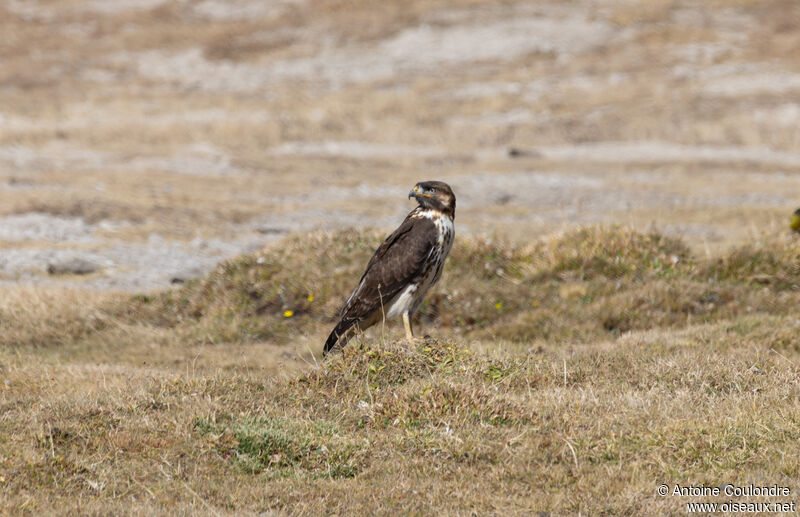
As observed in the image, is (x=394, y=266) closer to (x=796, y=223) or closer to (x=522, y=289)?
(x=522, y=289)

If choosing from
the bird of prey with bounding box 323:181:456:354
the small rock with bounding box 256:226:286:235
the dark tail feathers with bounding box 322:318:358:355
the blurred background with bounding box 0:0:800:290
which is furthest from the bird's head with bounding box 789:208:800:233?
the small rock with bounding box 256:226:286:235

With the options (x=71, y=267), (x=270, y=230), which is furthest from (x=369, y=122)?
(x=71, y=267)

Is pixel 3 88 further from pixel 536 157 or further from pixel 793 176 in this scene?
pixel 793 176

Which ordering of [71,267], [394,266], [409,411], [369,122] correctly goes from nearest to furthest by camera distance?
[409,411] → [394,266] → [71,267] → [369,122]

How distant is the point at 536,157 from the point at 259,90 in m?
A: 21.4

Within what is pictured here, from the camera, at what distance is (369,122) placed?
44.9 metres

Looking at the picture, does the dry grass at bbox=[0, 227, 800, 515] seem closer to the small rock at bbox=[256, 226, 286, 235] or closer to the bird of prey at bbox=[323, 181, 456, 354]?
the bird of prey at bbox=[323, 181, 456, 354]

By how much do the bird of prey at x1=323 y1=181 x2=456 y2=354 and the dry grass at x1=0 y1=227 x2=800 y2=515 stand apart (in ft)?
2.49

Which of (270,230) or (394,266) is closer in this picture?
(394,266)

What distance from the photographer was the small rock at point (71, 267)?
718 inches

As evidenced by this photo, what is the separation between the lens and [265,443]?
7.41m

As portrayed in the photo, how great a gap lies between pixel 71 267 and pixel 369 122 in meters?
27.8

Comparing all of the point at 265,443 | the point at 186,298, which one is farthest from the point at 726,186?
the point at 265,443

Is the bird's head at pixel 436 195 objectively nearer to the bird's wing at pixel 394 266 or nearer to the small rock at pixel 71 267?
the bird's wing at pixel 394 266
